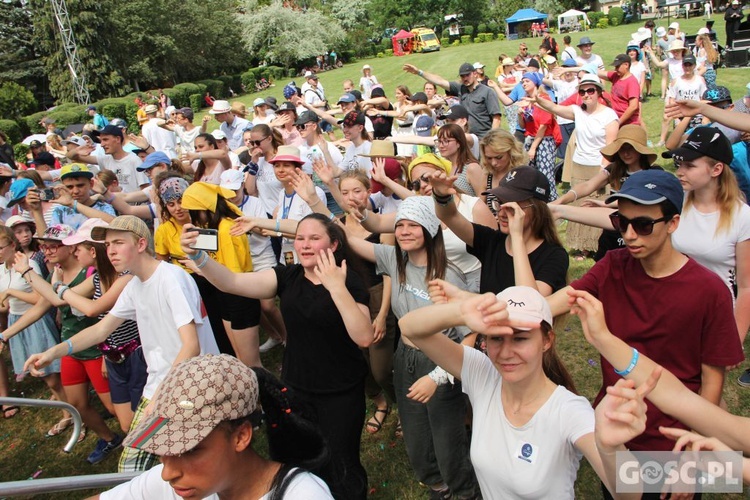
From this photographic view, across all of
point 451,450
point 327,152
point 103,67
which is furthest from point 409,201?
point 103,67

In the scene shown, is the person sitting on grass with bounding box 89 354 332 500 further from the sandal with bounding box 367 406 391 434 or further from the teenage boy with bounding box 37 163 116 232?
the teenage boy with bounding box 37 163 116 232

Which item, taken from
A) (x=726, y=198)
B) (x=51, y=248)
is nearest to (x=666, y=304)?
(x=726, y=198)

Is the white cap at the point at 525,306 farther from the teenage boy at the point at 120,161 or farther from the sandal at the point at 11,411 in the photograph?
the teenage boy at the point at 120,161

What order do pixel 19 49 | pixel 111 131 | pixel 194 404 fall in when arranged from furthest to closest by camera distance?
pixel 19 49, pixel 111 131, pixel 194 404

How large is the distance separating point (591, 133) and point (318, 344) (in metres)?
5.25

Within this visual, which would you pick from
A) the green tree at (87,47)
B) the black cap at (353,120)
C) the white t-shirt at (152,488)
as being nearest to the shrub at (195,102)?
the green tree at (87,47)

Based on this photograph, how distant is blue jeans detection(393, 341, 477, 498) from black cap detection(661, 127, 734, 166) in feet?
6.79

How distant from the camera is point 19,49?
49.4 m

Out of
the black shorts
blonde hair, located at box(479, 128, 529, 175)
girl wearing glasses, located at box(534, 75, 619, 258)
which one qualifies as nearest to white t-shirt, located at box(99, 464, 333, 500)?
the black shorts

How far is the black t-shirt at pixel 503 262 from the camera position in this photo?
3268 mm

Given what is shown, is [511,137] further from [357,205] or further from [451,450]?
[451,450]

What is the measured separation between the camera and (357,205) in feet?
15.3

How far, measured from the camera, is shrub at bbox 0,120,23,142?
2550cm

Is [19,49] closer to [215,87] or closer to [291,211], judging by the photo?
[215,87]
